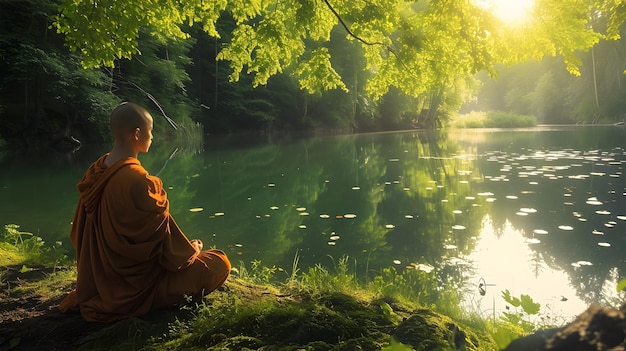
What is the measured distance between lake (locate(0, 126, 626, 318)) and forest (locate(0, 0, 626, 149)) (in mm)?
2597

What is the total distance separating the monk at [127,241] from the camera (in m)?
2.80

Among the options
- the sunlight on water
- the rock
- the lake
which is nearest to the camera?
the rock

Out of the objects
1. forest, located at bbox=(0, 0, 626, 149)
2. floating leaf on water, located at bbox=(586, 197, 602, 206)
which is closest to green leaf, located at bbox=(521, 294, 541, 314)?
forest, located at bbox=(0, 0, 626, 149)

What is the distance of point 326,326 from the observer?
264cm

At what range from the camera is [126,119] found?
2857 millimetres

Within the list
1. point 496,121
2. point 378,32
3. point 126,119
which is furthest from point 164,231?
point 496,121

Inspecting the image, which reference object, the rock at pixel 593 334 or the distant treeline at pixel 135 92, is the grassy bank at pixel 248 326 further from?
the distant treeline at pixel 135 92

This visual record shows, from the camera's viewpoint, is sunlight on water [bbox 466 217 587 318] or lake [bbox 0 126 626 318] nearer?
sunlight on water [bbox 466 217 587 318]

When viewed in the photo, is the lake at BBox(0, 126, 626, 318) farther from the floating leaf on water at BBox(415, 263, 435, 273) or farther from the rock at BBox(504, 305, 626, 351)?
the rock at BBox(504, 305, 626, 351)

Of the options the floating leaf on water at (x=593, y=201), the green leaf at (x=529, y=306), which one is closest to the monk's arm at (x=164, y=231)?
the green leaf at (x=529, y=306)

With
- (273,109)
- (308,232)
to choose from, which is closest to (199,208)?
(308,232)

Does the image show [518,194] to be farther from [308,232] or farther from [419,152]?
[419,152]

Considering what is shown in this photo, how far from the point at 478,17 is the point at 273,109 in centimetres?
3013

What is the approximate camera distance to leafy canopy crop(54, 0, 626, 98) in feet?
18.7
